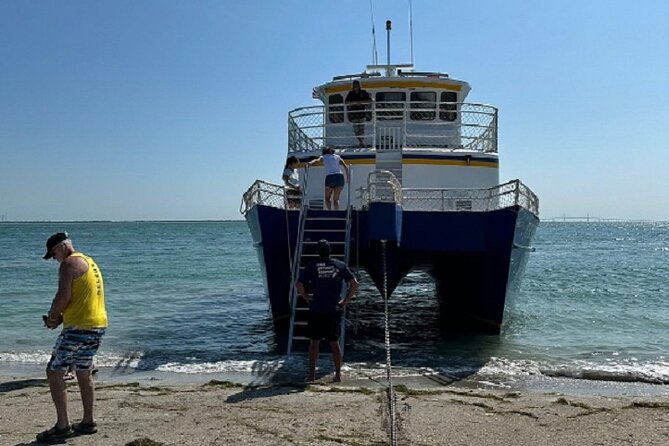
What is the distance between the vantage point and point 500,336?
41.5ft

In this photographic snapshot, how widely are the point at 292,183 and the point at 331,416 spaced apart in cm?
792

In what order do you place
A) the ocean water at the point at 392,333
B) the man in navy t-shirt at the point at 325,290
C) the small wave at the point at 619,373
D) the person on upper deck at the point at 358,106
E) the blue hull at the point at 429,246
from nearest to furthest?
the man in navy t-shirt at the point at 325,290 → the small wave at the point at 619,373 → the ocean water at the point at 392,333 → the blue hull at the point at 429,246 → the person on upper deck at the point at 358,106

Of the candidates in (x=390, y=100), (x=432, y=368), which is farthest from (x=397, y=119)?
(x=432, y=368)

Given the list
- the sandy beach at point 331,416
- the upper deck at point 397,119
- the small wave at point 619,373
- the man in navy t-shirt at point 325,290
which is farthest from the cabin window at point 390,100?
the sandy beach at point 331,416

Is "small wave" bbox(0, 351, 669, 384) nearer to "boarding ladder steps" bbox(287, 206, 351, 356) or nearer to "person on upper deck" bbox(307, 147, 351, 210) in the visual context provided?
"boarding ladder steps" bbox(287, 206, 351, 356)

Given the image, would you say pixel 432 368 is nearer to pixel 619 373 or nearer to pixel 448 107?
pixel 619 373

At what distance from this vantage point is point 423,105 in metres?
14.4

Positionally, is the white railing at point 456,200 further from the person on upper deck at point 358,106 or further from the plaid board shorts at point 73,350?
the plaid board shorts at point 73,350

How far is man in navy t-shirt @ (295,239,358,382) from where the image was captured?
25.3 feet

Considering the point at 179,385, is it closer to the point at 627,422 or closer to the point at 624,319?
the point at 627,422

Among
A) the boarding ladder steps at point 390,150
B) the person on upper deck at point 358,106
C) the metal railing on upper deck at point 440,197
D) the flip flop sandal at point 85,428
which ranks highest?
the person on upper deck at point 358,106

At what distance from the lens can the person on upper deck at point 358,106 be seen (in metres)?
13.4

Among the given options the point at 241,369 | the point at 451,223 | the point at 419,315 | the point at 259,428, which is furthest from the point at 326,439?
the point at 419,315

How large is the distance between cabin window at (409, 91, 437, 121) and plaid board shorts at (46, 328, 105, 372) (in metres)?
10.1
